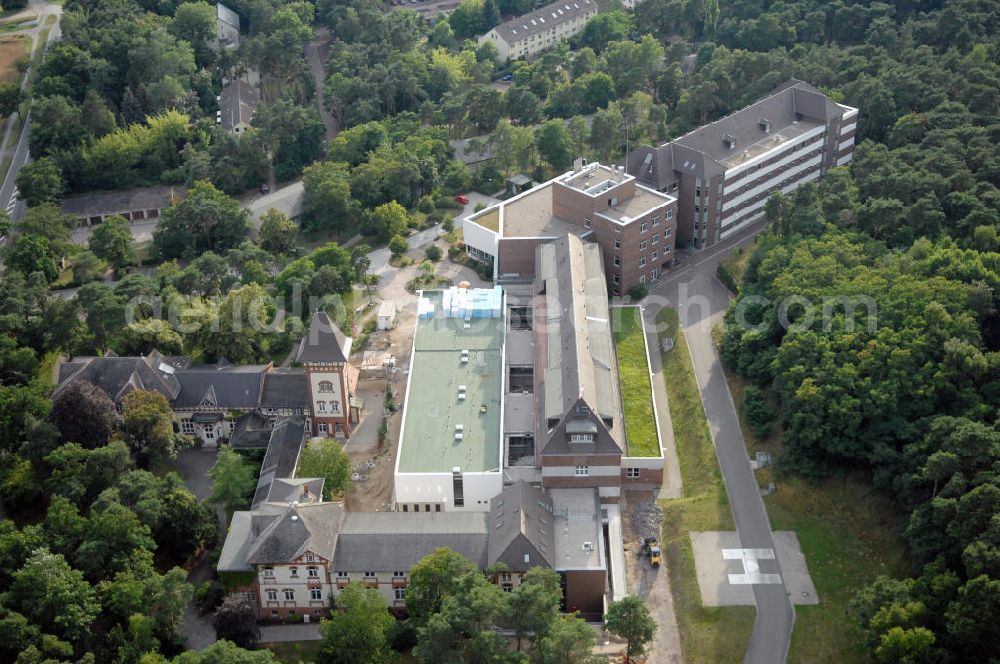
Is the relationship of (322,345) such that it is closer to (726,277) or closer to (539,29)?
(726,277)

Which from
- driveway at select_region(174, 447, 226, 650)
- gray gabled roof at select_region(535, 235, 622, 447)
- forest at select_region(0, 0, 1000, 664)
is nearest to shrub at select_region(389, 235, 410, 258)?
forest at select_region(0, 0, 1000, 664)

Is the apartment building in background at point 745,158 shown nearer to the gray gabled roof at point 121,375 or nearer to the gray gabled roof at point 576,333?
the gray gabled roof at point 576,333

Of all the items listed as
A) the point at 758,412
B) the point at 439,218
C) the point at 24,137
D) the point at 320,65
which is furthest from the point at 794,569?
the point at 320,65

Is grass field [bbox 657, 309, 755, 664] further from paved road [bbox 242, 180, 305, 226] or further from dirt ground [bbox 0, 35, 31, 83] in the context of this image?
dirt ground [bbox 0, 35, 31, 83]

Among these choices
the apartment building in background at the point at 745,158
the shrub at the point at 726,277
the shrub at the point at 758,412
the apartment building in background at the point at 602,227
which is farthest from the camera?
the apartment building in background at the point at 745,158

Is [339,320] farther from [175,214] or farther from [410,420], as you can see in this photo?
[175,214]

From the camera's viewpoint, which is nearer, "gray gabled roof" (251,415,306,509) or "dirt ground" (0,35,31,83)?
"gray gabled roof" (251,415,306,509)

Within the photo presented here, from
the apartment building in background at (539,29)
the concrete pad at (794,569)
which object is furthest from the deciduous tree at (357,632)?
the apartment building in background at (539,29)
